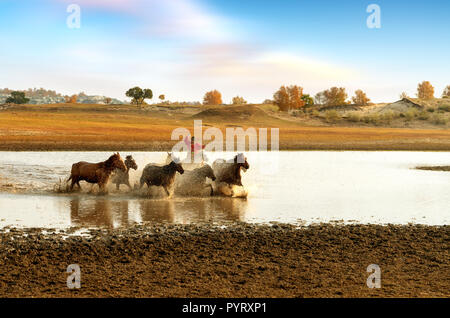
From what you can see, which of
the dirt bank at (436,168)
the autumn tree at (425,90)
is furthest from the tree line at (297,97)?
the dirt bank at (436,168)

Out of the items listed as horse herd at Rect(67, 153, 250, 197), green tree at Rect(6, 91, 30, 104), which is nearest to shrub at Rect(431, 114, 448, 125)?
horse herd at Rect(67, 153, 250, 197)

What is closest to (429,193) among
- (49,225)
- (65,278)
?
(49,225)

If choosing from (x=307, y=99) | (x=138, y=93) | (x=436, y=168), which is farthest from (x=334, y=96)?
(x=436, y=168)

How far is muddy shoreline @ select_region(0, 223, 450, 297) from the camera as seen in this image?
6.53m

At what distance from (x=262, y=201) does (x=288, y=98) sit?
270ft

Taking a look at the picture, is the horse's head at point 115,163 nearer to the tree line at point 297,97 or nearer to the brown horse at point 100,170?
the brown horse at point 100,170

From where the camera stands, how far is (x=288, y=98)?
94.6 meters

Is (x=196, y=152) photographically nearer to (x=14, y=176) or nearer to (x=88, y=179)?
(x=88, y=179)

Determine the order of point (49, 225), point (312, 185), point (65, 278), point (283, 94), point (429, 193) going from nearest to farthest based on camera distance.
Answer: point (65, 278)
point (49, 225)
point (429, 193)
point (312, 185)
point (283, 94)

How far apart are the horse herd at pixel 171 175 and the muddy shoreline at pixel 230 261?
388 centimetres

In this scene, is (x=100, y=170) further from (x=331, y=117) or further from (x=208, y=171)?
(x=331, y=117)

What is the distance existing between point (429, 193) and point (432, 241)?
6.73m

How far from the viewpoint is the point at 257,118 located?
71062mm
